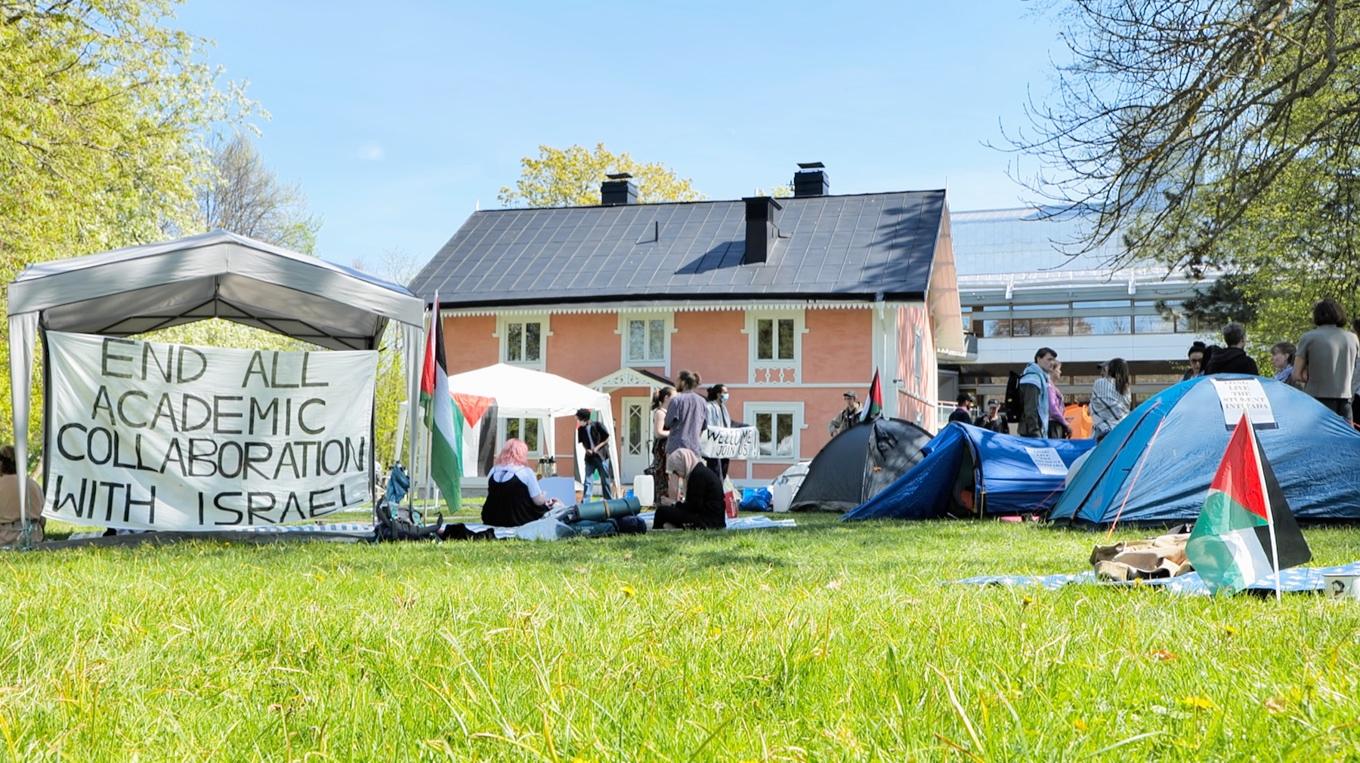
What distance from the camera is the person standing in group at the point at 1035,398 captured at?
46.6 ft

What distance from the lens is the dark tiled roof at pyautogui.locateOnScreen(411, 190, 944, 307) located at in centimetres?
3300

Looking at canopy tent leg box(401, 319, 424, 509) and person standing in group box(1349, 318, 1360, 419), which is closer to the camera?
canopy tent leg box(401, 319, 424, 509)

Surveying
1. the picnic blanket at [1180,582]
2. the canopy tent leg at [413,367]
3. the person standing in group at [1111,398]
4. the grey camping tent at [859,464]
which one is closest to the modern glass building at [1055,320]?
the grey camping tent at [859,464]

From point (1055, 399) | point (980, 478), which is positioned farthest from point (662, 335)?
point (980, 478)

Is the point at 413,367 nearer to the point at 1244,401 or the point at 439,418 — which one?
the point at 439,418

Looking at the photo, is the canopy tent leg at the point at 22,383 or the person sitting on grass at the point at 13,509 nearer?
the canopy tent leg at the point at 22,383

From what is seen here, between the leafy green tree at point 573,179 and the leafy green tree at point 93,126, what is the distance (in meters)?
23.6

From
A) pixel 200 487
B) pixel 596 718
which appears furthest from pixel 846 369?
pixel 596 718

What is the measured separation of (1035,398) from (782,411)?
18.9 meters

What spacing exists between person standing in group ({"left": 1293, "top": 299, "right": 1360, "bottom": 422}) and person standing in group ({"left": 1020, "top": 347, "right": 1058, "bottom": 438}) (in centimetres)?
341

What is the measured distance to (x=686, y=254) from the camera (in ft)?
115

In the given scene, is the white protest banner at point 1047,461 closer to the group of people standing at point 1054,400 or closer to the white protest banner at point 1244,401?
the group of people standing at point 1054,400

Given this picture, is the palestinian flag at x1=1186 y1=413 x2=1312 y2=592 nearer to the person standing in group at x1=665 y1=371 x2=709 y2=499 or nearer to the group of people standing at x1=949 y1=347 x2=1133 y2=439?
the group of people standing at x1=949 y1=347 x2=1133 y2=439

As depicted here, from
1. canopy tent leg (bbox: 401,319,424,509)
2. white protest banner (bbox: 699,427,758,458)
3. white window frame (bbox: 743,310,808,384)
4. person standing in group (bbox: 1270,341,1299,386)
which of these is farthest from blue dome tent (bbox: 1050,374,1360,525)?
white window frame (bbox: 743,310,808,384)
